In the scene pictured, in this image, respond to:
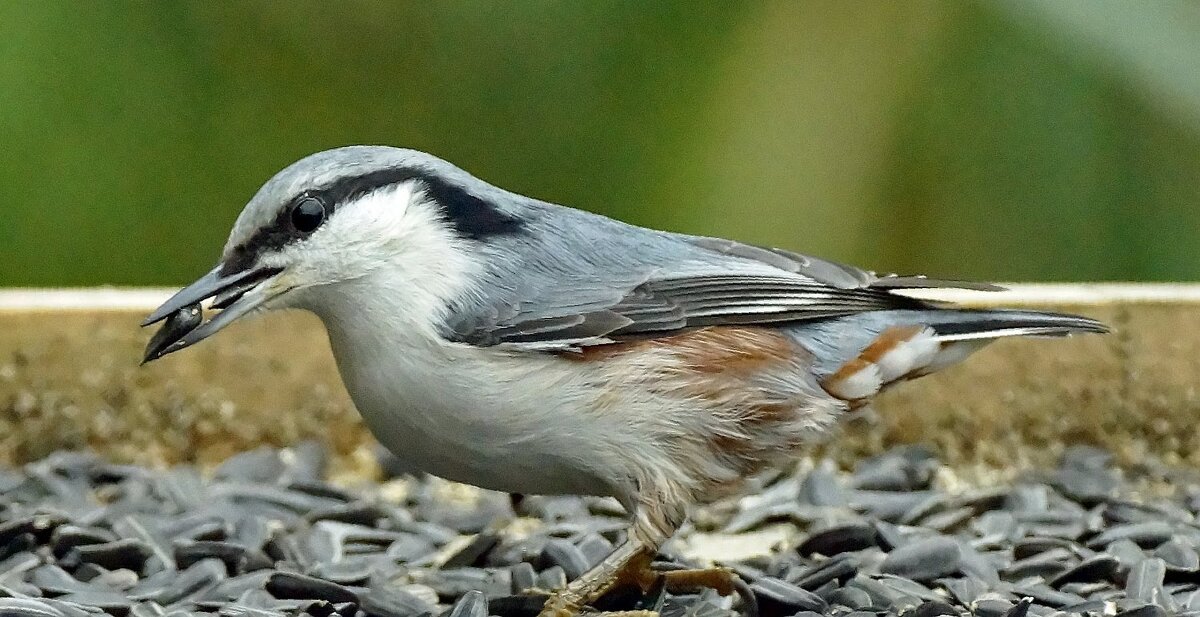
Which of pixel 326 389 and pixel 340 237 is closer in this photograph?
pixel 340 237

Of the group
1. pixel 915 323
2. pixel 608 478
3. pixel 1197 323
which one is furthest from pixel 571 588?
pixel 1197 323

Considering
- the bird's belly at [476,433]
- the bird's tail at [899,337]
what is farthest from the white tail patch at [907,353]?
the bird's belly at [476,433]

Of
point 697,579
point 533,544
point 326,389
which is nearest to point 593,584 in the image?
point 697,579

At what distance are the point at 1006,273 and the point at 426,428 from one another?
337cm

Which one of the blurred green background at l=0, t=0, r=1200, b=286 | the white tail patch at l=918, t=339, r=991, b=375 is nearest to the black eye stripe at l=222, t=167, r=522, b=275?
the white tail patch at l=918, t=339, r=991, b=375

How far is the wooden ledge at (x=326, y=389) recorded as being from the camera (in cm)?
333

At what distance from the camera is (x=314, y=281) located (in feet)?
7.44

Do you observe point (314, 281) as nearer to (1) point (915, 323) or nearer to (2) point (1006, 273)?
(1) point (915, 323)

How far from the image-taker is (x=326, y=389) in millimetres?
3475

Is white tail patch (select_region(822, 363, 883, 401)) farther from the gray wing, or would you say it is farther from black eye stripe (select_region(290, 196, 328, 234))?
black eye stripe (select_region(290, 196, 328, 234))

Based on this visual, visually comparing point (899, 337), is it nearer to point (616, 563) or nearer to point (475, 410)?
point (616, 563)

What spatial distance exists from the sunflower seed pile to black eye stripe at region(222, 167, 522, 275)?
2.16ft

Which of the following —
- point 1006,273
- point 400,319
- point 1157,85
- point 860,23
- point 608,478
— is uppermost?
point 860,23

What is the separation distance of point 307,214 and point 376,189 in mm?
136
